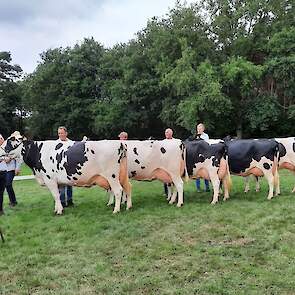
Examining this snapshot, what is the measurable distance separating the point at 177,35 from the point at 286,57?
27.2 ft

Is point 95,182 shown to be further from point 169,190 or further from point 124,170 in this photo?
point 169,190

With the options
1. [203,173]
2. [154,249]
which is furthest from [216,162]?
[154,249]

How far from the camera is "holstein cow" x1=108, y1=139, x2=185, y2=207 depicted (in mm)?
10633

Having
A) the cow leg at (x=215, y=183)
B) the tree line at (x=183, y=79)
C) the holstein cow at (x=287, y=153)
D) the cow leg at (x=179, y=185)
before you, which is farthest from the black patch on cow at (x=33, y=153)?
the tree line at (x=183, y=79)

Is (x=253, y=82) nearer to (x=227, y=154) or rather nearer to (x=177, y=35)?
(x=177, y=35)

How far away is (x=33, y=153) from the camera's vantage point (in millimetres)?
10633

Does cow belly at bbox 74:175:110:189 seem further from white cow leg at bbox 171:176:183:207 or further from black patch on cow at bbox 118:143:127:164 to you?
white cow leg at bbox 171:176:183:207

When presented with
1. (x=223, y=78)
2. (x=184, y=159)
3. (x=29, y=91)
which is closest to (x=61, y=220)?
(x=184, y=159)

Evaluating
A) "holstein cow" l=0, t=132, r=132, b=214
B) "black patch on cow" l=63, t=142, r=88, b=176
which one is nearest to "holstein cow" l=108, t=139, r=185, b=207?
"holstein cow" l=0, t=132, r=132, b=214

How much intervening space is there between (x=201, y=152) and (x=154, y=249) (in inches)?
177

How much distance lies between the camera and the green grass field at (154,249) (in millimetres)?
5441

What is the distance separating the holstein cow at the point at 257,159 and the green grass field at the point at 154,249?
65 cm


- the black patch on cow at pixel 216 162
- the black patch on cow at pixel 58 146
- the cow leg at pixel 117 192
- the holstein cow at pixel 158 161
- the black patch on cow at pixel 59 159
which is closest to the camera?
the cow leg at pixel 117 192

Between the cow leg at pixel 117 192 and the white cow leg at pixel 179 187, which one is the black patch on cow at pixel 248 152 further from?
the cow leg at pixel 117 192
